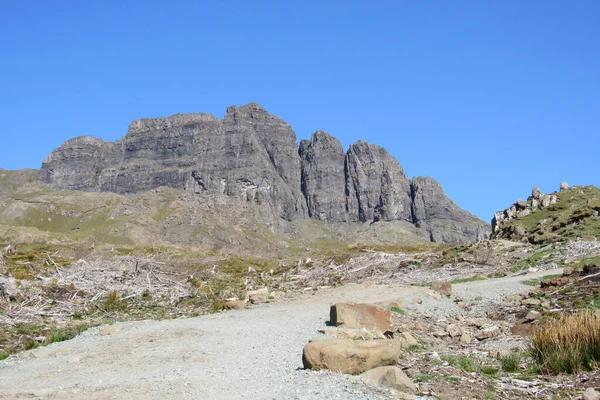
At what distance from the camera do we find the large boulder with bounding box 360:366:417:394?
10066 mm

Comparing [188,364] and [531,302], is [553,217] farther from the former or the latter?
[188,364]

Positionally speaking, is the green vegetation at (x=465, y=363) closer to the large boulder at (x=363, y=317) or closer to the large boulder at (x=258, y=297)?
the large boulder at (x=363, y=317)

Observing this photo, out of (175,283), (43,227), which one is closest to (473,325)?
(175,283)

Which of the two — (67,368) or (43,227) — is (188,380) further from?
(43,227)

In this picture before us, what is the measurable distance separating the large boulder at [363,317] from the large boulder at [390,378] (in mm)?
4814

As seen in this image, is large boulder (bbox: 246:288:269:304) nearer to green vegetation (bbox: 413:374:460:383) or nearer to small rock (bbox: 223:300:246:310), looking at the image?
small rock (bbox: 223:300:246:310)

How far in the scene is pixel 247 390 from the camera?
9.58 meters

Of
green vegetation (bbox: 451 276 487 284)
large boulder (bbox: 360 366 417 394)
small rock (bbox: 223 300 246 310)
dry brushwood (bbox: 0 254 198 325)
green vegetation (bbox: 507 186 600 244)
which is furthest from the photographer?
green vegetation (bbox: 507 186 600 244)

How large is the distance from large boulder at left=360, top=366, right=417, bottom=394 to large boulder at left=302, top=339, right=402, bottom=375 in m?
0.30

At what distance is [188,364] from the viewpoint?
1179cm

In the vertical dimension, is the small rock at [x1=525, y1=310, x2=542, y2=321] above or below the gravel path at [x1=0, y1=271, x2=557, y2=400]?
above

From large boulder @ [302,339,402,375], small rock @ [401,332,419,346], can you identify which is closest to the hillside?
small rock @ [401,332,419,346]

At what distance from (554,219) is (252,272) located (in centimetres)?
2560

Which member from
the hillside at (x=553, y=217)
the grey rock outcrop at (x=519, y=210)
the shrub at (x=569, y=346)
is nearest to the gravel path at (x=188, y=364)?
the shrub at (x=569, y=346)
